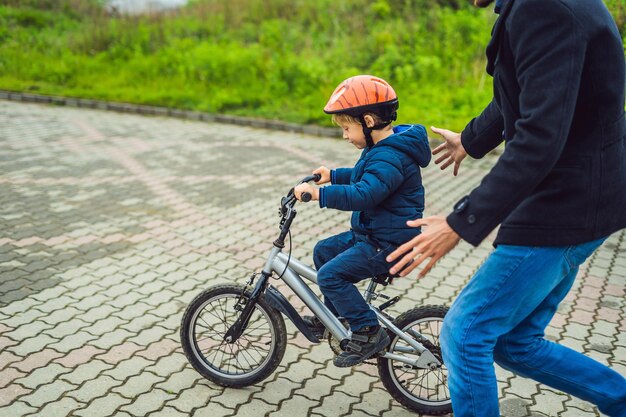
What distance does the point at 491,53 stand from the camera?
2301mm

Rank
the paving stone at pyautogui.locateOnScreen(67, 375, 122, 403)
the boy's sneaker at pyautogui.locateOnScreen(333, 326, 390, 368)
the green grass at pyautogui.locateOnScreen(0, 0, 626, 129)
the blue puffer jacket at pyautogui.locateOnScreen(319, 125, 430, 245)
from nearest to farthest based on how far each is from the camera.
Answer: the blue puffer jacket at pyautogui.locateOnScreen(319, 125, 430, 245)
the boy's sneaker at pyautogui.locateOnScreen(333, 326, 390, 368)
the paving stone at pyautogui.locateOnScreen(67, 375, 122, 403)
the green grass at pyautogui.locateOnScreen(0, 0, 626, 129)

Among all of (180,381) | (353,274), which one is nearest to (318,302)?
(353,274)

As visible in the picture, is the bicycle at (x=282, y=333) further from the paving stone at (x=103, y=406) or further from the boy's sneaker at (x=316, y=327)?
the paving stone at (x=103, y=406)

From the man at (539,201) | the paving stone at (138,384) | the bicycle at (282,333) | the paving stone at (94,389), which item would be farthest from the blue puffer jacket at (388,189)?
the paving stone at (94,389)

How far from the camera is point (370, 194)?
2977 mm

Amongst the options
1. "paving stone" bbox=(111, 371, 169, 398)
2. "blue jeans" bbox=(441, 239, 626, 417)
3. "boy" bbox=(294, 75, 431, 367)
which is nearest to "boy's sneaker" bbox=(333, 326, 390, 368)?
"boy" bbox=(294, 75, 431, 367)

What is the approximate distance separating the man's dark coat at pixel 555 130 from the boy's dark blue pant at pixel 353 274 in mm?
949

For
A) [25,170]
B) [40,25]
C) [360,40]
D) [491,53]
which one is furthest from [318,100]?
[40,25]

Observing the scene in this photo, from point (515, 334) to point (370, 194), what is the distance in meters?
0.88

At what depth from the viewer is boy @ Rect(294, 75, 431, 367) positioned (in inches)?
118

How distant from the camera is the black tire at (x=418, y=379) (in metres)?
3.38

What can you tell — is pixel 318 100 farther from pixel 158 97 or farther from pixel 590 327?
pixel 590 327

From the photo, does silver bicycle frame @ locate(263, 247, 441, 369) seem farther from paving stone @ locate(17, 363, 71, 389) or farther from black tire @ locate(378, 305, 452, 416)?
paving stone @ locate(17, 363, 71, 389)

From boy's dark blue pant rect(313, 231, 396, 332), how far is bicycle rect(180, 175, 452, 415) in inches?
4.3
